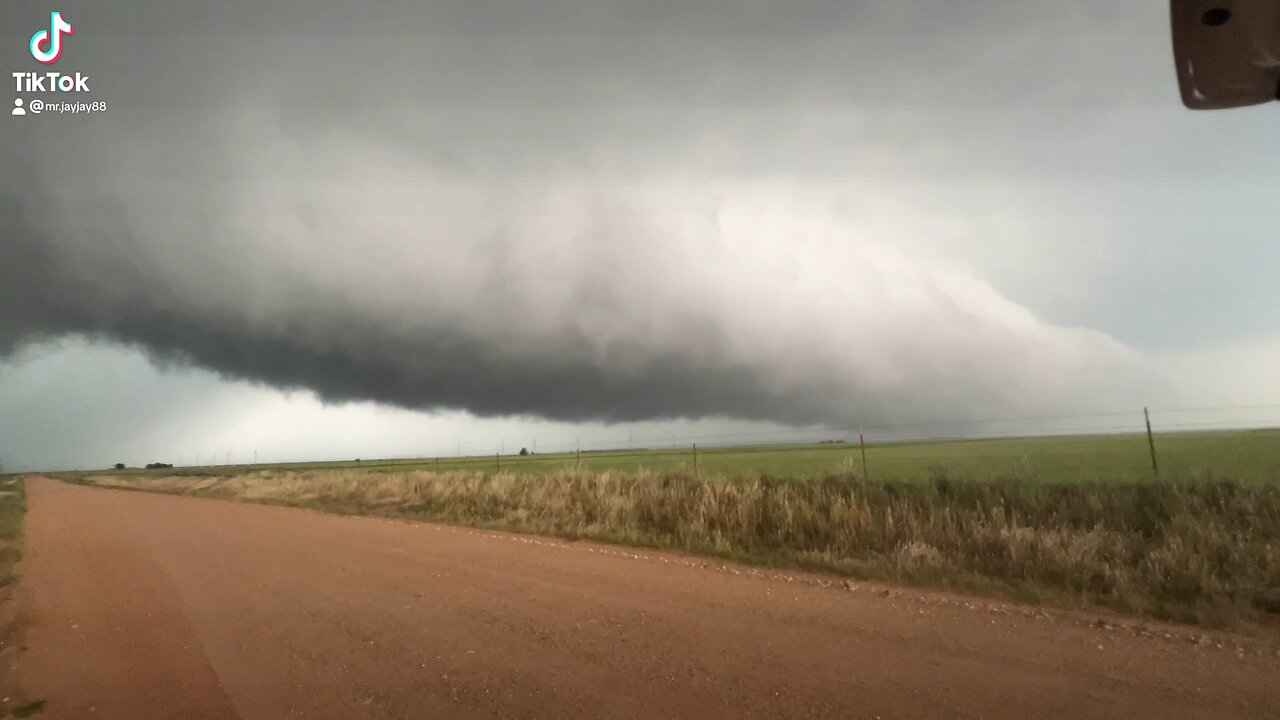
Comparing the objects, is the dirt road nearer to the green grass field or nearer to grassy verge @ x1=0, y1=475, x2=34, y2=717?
grassy verge @ x1=0, y1=475, x2=34, y2=717

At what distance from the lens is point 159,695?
5859 mm

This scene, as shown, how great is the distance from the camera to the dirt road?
532cm

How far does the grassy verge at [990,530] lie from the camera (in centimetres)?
887

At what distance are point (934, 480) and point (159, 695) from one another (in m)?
15.9

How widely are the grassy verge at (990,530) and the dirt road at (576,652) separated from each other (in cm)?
152

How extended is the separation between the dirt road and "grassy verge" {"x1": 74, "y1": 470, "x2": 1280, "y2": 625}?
152 cm

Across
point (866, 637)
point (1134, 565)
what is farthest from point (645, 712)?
point (1134, 565)

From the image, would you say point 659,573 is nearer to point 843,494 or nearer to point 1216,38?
point 843,494

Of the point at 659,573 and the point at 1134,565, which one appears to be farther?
the point at 659,573

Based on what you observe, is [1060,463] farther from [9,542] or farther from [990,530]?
[9,542]

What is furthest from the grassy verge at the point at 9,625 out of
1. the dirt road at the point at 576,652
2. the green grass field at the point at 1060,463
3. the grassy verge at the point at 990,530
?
the green grass field at the point at 1060,463

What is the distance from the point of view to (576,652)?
6629 mm

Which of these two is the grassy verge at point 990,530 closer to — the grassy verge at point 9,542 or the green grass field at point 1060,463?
the green grass field at point 1060,463

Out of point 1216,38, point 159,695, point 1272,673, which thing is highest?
point 1216,38
